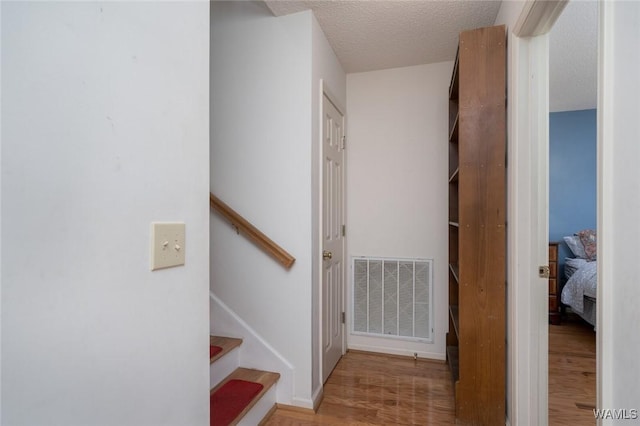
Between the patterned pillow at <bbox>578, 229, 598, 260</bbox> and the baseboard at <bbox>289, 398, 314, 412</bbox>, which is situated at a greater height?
the patterned pillow at <bbox>578, 229, 598, 260</bbox>

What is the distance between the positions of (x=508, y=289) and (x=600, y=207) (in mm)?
970

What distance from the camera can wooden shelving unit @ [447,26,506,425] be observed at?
5.58ft

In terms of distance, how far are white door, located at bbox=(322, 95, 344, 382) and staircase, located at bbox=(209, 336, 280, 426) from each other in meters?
0.48

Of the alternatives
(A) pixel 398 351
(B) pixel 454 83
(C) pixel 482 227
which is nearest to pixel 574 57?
(B) pixel 454 83

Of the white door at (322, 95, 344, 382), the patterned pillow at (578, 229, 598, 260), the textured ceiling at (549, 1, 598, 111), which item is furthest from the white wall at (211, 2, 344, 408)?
the patterned pillow at (578, 229, 598, 260)

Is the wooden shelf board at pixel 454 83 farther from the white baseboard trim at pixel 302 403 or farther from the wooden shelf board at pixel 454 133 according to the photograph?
the white baseboard trim at pixel 302 403

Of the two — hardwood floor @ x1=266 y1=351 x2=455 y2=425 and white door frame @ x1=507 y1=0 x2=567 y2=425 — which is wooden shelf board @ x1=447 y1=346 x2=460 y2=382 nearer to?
hardwood floor @ x1=266 y1=351 x2=455 y2=425

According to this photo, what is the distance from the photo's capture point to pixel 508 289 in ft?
5.50

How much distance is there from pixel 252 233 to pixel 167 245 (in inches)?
46.5

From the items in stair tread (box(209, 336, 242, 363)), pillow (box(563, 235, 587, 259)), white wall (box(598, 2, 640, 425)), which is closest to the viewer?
white wall (box(598, 2, 640, 425))

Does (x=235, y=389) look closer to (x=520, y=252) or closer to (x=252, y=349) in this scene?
(x=252, y=349)

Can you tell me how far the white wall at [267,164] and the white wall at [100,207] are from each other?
3.45ft

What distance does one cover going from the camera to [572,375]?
2287mm

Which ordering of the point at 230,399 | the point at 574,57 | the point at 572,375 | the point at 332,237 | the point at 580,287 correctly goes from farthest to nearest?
the point at 580,287
the point at 574,57
the point at 332,237
the point at 572,375
the point at 230,399
